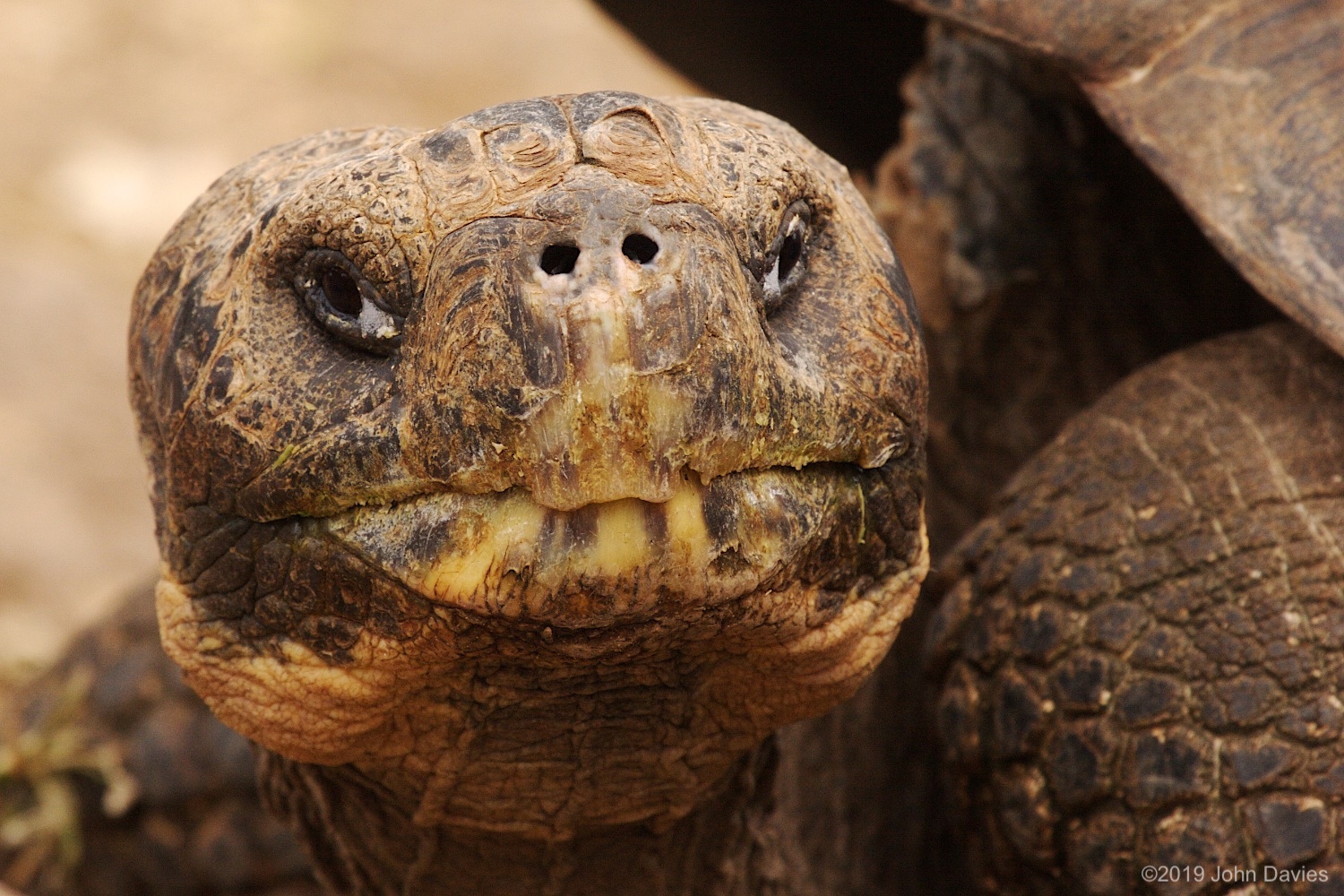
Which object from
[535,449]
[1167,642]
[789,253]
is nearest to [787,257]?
[789,253]

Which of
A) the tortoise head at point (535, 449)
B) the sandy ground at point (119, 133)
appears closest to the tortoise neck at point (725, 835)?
the tortoise head at point (535, 449)

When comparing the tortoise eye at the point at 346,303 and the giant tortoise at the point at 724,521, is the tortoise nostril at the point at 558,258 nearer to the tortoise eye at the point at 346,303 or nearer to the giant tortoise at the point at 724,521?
the giant tortoise at the point at 724,521

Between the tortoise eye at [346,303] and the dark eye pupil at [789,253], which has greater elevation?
the dark eye pupil at [789,253]

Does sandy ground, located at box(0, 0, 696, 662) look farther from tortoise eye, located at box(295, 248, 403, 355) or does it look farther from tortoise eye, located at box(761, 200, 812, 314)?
tortoise eye, located at box(295, 248, 403, 355)

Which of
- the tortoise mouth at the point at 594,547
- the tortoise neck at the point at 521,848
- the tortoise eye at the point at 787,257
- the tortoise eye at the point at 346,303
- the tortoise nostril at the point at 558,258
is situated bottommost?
the tortoise neck at the point at 521,848

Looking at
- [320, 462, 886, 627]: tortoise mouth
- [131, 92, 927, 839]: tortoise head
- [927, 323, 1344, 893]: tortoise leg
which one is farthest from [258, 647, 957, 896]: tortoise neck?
[320, 462, 886, 627]: tortoise mouth

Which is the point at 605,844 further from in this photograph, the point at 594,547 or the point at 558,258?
the point at 558,258
